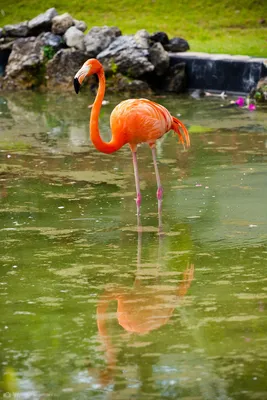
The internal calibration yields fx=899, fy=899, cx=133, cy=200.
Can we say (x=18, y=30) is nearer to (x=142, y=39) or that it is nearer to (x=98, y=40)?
(x=98, y=40)

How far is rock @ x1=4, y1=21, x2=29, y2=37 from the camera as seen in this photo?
53.9 feet

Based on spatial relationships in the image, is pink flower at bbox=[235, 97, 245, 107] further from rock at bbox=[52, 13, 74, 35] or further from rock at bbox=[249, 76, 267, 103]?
rock at bbox=[52, 13, 74, 35]

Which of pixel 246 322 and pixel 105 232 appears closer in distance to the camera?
pixel 246 322

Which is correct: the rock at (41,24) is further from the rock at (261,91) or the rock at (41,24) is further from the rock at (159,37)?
the rock at (261,91)

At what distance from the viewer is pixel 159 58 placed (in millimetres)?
14805

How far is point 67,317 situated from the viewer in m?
5.10

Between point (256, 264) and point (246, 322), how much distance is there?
3.60ft

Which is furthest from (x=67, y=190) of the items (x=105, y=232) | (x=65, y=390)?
(x=65, y=390)

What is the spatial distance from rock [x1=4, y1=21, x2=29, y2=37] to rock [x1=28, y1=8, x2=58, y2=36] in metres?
0.10

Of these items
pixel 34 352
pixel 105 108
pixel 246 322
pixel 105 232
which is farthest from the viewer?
pixel 105 108

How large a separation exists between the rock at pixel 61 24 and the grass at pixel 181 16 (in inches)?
64.7

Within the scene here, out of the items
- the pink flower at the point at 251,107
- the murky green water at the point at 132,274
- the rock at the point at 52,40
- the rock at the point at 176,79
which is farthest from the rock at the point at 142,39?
the murky green water at the point at 132,274

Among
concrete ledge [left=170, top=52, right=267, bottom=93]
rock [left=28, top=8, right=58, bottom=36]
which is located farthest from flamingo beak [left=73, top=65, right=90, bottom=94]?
rock [left=28, top=8, right=58, bottom=36]

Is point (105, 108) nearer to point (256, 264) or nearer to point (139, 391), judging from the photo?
point (256, 264)
